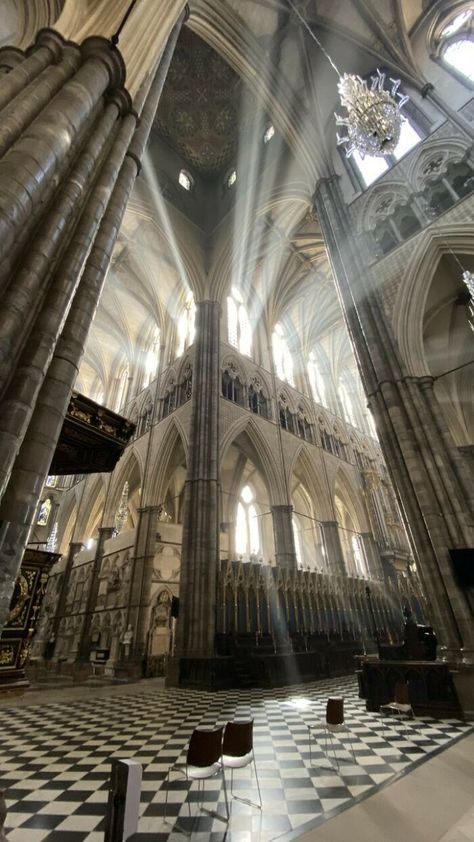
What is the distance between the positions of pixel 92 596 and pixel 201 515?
27.4ft

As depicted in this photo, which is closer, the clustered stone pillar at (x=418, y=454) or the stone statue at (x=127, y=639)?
the clustered stone pillar at (x=418, y=454)

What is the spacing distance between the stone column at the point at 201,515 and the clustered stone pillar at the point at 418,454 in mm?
5945

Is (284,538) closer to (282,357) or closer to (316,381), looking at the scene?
(282,357)

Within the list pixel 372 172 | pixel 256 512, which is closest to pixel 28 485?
pixel 372 172

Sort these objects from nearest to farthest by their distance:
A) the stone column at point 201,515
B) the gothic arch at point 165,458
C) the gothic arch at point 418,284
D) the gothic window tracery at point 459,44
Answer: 1. the gothic arch at point 418,284
2. the stone column at point 201,515
3. the gothic window tracery at point 459,44
4. the gothic arch at point 165,458

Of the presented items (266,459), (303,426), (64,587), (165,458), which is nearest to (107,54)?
(165,458)

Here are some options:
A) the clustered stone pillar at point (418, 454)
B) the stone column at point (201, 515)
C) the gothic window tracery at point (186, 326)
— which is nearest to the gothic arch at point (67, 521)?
the gothic window tracery at point (186, 326)

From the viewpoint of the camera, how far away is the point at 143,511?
15.3 m

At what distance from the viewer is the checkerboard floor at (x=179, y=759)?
2748 mm

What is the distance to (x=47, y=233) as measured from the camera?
3672mm

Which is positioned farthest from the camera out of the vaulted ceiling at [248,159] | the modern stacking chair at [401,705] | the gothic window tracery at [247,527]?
the gothic window tracery at [247,527]

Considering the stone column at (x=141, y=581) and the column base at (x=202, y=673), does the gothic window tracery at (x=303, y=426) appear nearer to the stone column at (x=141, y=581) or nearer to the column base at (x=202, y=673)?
the stone column at (x=141, y=581)

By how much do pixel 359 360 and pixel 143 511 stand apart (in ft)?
34.8

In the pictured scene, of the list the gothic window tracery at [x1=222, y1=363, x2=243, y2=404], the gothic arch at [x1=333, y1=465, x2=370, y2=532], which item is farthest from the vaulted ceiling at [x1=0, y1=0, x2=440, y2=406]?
the gothic arch at [x1=333, y1=465, x2=370, y2=532]
